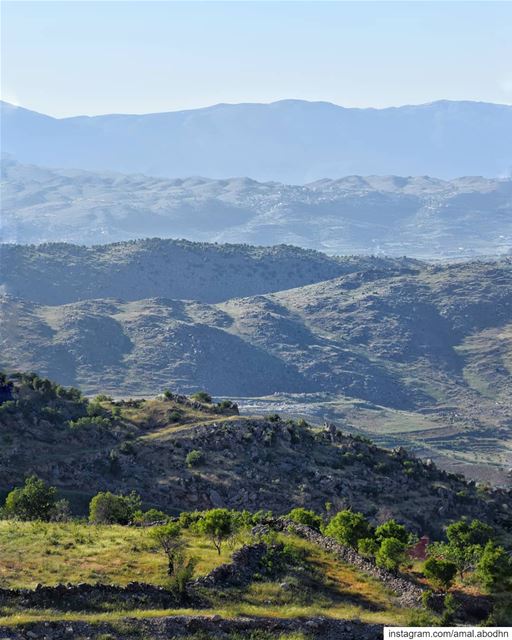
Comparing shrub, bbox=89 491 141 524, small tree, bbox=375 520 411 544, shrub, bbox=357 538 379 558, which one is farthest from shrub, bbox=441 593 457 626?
shrub, bbox=89 491 141 524

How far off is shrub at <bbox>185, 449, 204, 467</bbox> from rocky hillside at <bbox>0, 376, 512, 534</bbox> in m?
0.15

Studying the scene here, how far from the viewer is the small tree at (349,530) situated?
64875 millimetres

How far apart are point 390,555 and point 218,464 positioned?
53939 millimetres

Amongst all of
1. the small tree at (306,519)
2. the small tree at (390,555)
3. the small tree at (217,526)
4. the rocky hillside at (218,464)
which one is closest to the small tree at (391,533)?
the small tree at (390,555)

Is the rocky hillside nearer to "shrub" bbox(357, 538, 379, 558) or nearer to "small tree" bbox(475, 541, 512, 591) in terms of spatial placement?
"shrub" bbox(357, 538, 379, 558)

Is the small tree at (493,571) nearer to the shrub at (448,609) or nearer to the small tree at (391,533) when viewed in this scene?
the shrub at (448,609)

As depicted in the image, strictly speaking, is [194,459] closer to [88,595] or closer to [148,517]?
[148,517]

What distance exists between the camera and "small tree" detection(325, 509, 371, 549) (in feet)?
213

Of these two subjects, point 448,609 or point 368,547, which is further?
point 368,547

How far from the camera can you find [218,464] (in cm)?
11150

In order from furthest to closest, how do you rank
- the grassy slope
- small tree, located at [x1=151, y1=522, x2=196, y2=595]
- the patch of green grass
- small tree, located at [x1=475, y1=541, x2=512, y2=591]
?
small tree, located at [x1=475, y1=541, x2=512, y2=591], the patch of green grass, the grassy slope, small tree, located at [x1=151, y1=522, x2=196, y2=595]

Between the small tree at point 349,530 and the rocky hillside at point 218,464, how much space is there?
3756cm

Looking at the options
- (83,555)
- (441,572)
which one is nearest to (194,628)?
(83,555)

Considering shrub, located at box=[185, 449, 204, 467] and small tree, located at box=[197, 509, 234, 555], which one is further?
shrub, located at box=[185, 449, 204, 467]
